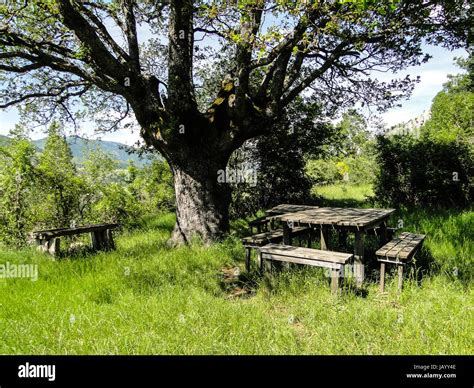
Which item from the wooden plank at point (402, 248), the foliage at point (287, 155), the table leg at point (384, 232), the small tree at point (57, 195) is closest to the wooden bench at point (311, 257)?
the wooden plank at point (402, 248)

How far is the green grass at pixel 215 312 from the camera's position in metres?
3.21

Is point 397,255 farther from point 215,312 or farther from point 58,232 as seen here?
point 58,232

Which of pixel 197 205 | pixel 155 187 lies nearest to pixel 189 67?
pixel 197 205

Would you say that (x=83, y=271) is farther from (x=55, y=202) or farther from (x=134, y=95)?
(x=55, y=202)

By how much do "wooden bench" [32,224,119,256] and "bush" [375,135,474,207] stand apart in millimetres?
8867

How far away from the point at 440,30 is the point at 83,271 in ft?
31.5

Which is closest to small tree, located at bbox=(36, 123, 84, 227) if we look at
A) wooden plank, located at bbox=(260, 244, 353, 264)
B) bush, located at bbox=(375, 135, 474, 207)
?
wooden plank, located at bbox=(260, 244, 353, 264)

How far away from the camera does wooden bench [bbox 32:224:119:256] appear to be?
6.71m

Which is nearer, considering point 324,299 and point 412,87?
point 324,299

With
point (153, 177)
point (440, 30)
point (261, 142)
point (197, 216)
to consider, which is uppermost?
point (440, 30)

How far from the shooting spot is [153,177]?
568 inches

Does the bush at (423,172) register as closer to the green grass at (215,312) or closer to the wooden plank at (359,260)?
the green grass at (215,312)

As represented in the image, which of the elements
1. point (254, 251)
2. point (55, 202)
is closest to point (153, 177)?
point (55, 202)

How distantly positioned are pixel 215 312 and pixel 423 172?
9.15 metres
